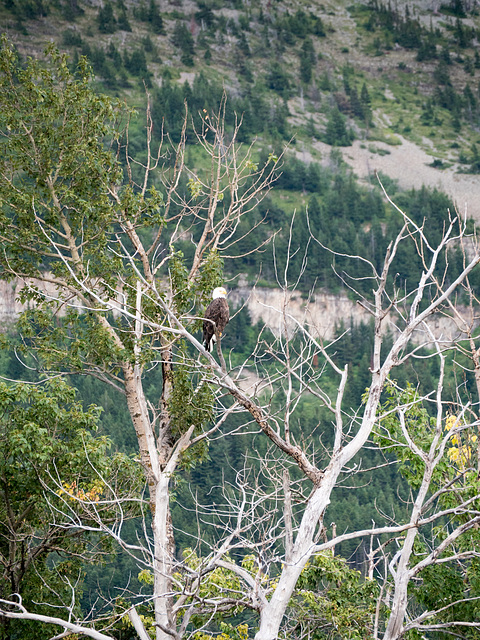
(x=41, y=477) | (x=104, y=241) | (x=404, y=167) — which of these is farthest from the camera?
(x=404, y=167)

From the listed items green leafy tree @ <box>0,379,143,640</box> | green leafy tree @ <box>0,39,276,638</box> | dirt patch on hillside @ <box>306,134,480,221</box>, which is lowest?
A: dirt patch on hillside @ <box>306,134,480,221</box>

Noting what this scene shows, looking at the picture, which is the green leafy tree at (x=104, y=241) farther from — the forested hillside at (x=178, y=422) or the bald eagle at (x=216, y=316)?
the bald eagle at (x=216, y=316)

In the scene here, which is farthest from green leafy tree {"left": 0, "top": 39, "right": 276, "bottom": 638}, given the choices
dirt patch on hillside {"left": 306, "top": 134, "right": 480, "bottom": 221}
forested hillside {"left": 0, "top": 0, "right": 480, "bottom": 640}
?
dirt patch on hillside {"left": 306, "top": 134, "right": 480, "bottom": 221}

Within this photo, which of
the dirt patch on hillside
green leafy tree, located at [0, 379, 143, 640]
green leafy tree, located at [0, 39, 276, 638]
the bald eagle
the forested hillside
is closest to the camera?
the forested hillside

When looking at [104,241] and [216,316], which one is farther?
[104,241]

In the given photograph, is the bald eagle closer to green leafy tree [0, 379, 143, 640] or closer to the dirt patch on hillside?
green leafy tree [0, 379, 143, 640]

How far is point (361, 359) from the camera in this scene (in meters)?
124

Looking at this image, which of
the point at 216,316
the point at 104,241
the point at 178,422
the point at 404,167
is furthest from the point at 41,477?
the point at 404,167

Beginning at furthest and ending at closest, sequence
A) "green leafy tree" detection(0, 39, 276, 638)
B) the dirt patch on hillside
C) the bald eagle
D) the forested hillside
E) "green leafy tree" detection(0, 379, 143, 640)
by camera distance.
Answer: the dirt patch on hillside
"green leafy tree" detection(0, 379, 143, 640)
"green leafy tree" detection(0, 39, 276, 638)
the bald eagle
the forested hillside

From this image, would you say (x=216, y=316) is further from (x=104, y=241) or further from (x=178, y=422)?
(x=104, y=241)

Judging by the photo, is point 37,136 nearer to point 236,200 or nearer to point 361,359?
point 236,200

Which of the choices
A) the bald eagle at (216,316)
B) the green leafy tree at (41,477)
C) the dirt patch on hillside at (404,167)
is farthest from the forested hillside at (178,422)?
the dirt patch on hillside at (404,167)

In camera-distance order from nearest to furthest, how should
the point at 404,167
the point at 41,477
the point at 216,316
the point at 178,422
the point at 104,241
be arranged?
the point at 216,316, the point at 178,422, the point at 41,477, the point at 104,241, the point at 404,167

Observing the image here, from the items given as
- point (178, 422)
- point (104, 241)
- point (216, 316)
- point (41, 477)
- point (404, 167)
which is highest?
point (216, 316)
